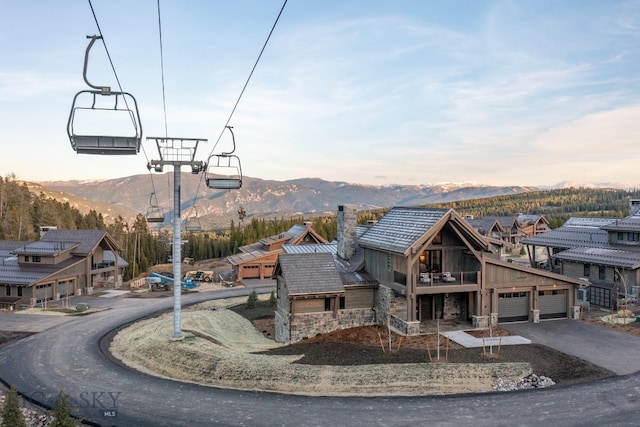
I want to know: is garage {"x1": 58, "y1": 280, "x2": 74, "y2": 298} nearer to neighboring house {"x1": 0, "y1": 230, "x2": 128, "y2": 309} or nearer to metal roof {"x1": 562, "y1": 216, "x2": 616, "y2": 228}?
neighboring house {"x1": 0, "y1": 230, "x2": 128, "y2": 309}

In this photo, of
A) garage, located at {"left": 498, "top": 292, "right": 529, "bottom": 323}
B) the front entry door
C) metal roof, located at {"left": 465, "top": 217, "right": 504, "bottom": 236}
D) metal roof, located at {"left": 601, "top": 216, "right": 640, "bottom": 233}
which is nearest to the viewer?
garage, located at {"left": 498, "top": 292, "right": 529, "bottom": 323}

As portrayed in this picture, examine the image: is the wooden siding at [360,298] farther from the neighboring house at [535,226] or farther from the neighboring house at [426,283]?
the neighboring house at [535,226]

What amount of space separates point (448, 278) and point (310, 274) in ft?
29.4

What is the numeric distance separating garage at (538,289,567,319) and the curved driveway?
10.9 m

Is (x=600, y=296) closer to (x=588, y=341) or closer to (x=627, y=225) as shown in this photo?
(x=627, y=225)

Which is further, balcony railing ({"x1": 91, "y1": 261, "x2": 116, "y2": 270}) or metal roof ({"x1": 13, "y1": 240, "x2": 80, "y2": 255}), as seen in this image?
balcony railing ({"x1": 91, "y1": 261, "x2": 116, "y2": 270})

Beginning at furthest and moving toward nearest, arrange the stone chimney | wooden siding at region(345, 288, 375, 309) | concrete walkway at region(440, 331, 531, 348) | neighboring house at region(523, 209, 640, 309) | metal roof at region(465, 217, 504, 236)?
1. metal roof at region(465, 217, 504, 236)
2. neighboring house at region(523, 209, 640, 309)
3. the stone chimney
4. wooden siding at region(345, 288, 375, 309)
5. concrete walkway at region(440, 331, 531, 348)

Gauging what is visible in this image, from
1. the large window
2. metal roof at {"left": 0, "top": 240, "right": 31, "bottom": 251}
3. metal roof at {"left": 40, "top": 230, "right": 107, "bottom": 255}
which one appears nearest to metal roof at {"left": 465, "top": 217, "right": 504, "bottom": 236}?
the large window

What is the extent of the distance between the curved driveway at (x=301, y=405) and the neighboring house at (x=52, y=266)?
2654 centimetres

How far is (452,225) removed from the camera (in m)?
28.8

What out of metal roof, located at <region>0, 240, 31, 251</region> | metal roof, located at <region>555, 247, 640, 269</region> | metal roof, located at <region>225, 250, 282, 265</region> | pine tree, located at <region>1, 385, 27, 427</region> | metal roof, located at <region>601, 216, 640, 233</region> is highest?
metal roof, located at <region>601, 216, 640, 233</region>

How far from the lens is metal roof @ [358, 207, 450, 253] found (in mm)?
28312

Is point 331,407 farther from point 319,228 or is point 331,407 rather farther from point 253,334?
point 319,228

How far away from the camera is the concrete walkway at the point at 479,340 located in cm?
2502
